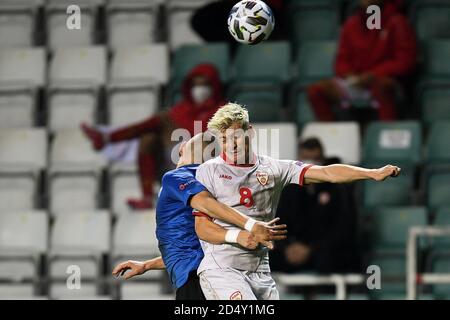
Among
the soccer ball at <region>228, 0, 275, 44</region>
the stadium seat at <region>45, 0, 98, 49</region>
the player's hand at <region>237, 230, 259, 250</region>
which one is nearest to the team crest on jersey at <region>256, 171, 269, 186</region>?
the player's hand at <region>237, 230, 259, 250</region>

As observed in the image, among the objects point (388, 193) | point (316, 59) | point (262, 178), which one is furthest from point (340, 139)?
point (262, 178)

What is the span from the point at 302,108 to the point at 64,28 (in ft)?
7.64

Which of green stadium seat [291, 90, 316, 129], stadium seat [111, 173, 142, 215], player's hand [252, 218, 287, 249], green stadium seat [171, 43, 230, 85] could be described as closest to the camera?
player's hand [252, 218, 287, 249]

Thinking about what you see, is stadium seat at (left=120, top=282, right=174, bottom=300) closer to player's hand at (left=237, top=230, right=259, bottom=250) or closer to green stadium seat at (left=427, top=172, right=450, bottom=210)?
green stadium seat at (left=427, top=172, right=450, bottom=210)

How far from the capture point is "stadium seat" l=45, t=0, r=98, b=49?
403 inches

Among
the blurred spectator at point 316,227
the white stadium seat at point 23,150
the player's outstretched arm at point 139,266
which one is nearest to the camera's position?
the player's outstretched arm at point 139,266

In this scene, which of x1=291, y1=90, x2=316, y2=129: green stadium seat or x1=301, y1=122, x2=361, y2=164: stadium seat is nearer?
x1=301, y1=122, x2=361, y2=164: stadium seat

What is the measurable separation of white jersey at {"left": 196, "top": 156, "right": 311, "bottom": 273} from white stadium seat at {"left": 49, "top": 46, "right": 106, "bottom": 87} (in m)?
4.63

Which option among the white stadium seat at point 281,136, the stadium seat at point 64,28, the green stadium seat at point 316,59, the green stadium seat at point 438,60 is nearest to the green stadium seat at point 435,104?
the green stadium seat at point 438,60

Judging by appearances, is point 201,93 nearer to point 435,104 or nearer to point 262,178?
point 435,104

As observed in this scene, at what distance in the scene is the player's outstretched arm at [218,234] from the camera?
5105 millimetres

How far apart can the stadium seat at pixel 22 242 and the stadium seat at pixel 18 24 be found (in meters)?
1.84

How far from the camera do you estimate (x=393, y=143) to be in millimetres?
8883

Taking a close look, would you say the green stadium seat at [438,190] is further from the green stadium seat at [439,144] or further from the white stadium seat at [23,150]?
the white stadium seat at [23,150]
